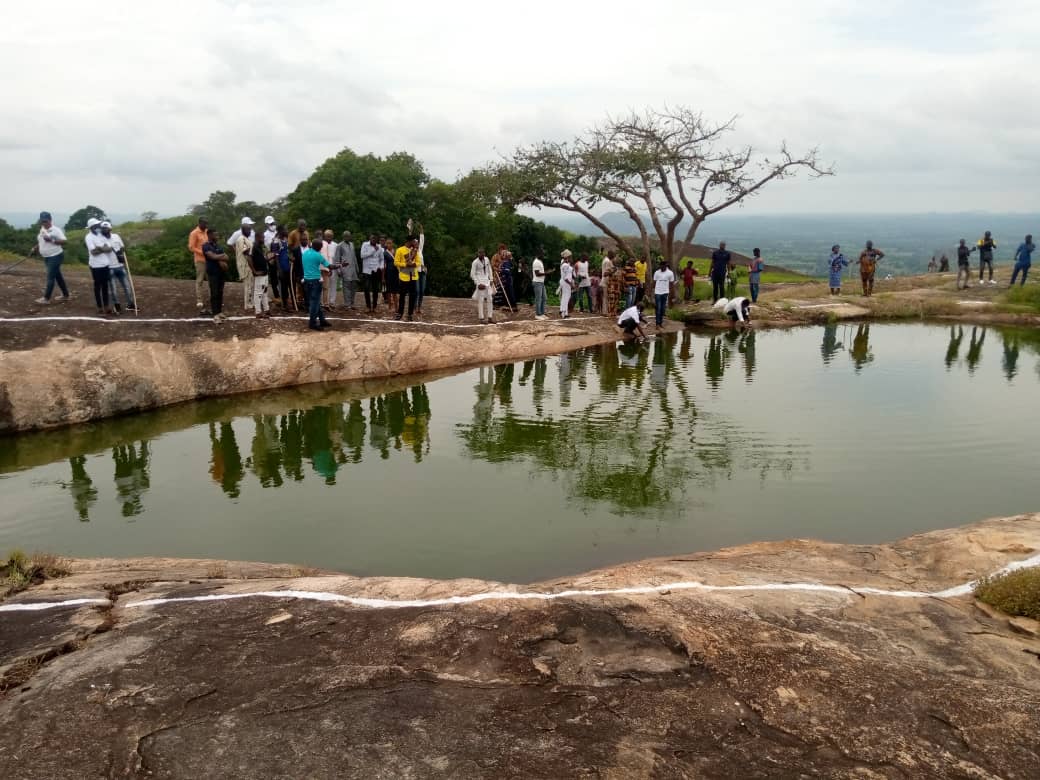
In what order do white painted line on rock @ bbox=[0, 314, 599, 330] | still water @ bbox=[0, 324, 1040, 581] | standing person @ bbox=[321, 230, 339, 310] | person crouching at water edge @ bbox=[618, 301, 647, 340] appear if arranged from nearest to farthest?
still water @ bbox=[0, 324, 1040, 581] < white painted line on rock @ bbox=[0, 314, 599, 330] < standing person @ bbox=[321, 230, 339, 310] < person crouching at water edge @ bbox=[618, 301, 647, 340]

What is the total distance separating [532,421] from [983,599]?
7.37 meters

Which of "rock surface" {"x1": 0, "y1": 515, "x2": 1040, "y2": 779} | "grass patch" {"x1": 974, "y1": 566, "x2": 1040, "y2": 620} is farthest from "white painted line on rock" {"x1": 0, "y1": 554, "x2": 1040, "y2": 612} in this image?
"grass patch" {"x1": 974, "y1": 566, "x2": 1040, "y2": 620}

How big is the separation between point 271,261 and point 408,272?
2664 millimetres

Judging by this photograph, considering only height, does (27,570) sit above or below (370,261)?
below

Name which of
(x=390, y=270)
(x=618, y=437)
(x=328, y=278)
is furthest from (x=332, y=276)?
(x=618, y=437)

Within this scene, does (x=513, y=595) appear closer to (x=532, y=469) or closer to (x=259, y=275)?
(x=532, y=469)

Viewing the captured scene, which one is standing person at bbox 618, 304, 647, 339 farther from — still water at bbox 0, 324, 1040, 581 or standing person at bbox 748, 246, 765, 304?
standing person at bbox 748, 246, 765, 304

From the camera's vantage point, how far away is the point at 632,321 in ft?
62.0

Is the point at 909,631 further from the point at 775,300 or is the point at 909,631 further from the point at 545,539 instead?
the point at 775,300

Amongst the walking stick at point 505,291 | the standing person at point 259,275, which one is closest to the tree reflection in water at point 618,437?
the walking stick at point 505,291

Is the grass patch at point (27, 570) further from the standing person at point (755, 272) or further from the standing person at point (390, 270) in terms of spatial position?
the standing person at point (755, 272)

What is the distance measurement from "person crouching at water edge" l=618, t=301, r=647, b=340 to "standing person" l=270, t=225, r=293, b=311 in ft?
25.0

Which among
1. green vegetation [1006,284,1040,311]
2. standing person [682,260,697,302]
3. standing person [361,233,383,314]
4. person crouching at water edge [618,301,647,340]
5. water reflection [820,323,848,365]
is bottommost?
water reflection [820,323,848,365]

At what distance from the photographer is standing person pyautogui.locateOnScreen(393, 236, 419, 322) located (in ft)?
51.8
